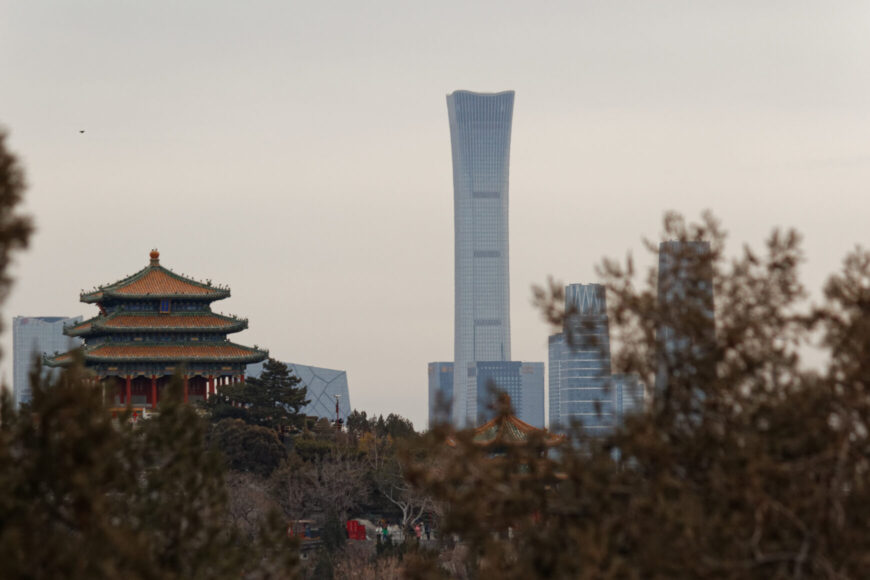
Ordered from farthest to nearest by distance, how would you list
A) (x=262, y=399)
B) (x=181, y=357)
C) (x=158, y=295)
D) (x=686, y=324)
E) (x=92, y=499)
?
(x=158, y=295)
(x=181, y=357)
(x=262, y=399)
(x=686, y=324)
(x=92, y=499)

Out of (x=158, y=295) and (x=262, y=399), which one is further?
(x=158, y=295)

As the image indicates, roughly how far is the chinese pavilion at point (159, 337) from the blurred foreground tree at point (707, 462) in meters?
74.8

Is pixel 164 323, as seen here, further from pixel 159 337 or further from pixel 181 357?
pixel 181 357

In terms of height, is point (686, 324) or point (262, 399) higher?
point (686, 324)

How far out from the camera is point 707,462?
1956 cm

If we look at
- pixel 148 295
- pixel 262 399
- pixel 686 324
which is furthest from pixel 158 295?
pixel 686 324

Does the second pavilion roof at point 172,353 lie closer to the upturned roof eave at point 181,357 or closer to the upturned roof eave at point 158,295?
the upturned roof eave at point 181,357

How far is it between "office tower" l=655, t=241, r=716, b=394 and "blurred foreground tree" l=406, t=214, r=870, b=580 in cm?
2

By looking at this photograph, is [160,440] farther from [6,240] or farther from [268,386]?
[268,386]

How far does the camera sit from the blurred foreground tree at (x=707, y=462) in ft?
59.2

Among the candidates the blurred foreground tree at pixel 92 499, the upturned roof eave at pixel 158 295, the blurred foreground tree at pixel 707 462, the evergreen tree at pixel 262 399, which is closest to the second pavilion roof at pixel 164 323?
the upturned roof eave at pixel 158 295

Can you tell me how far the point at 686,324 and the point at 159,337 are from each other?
78.1m

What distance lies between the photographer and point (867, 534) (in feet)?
59.6

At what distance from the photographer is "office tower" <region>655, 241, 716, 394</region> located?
20000 millimetres
